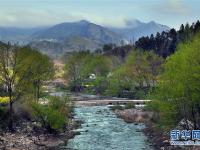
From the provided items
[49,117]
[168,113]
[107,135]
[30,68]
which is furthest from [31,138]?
[168,113]

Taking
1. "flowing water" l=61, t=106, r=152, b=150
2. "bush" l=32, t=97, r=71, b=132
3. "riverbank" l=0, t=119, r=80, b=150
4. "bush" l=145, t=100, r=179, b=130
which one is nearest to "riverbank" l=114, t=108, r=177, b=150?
"flowing water" l=61, t=106, r=152, b=150

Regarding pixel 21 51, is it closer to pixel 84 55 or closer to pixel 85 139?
pixel 85 139

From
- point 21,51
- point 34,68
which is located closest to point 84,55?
point 34,68

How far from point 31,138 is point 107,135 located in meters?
12.1

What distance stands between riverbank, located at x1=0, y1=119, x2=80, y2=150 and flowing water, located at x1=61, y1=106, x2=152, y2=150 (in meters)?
1.71

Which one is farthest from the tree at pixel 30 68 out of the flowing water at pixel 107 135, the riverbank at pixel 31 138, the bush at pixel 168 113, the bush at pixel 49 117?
the bush at pixel 168 113

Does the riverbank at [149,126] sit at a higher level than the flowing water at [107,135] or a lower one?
higher

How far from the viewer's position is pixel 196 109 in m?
55.7

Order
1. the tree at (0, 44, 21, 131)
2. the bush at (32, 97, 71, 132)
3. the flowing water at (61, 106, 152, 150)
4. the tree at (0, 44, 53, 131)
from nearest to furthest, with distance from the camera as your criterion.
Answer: the flowing water at (61, 106, 152, 150) < the bush at (32, 97, 71, 132) < the tree at (0, 44, 21, 131) < the tree at (0, 44, 53, 131)

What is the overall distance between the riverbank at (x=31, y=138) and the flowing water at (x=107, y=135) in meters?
1.71

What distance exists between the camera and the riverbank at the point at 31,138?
54.4m

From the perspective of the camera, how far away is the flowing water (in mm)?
56406

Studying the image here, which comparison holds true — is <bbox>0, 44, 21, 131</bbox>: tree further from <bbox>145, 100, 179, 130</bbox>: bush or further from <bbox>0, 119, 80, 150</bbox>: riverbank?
<bbox>145, 100, 179, 130</bbox>: bush

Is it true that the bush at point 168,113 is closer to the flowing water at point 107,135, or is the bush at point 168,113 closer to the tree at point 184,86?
the tree at point 184,86
